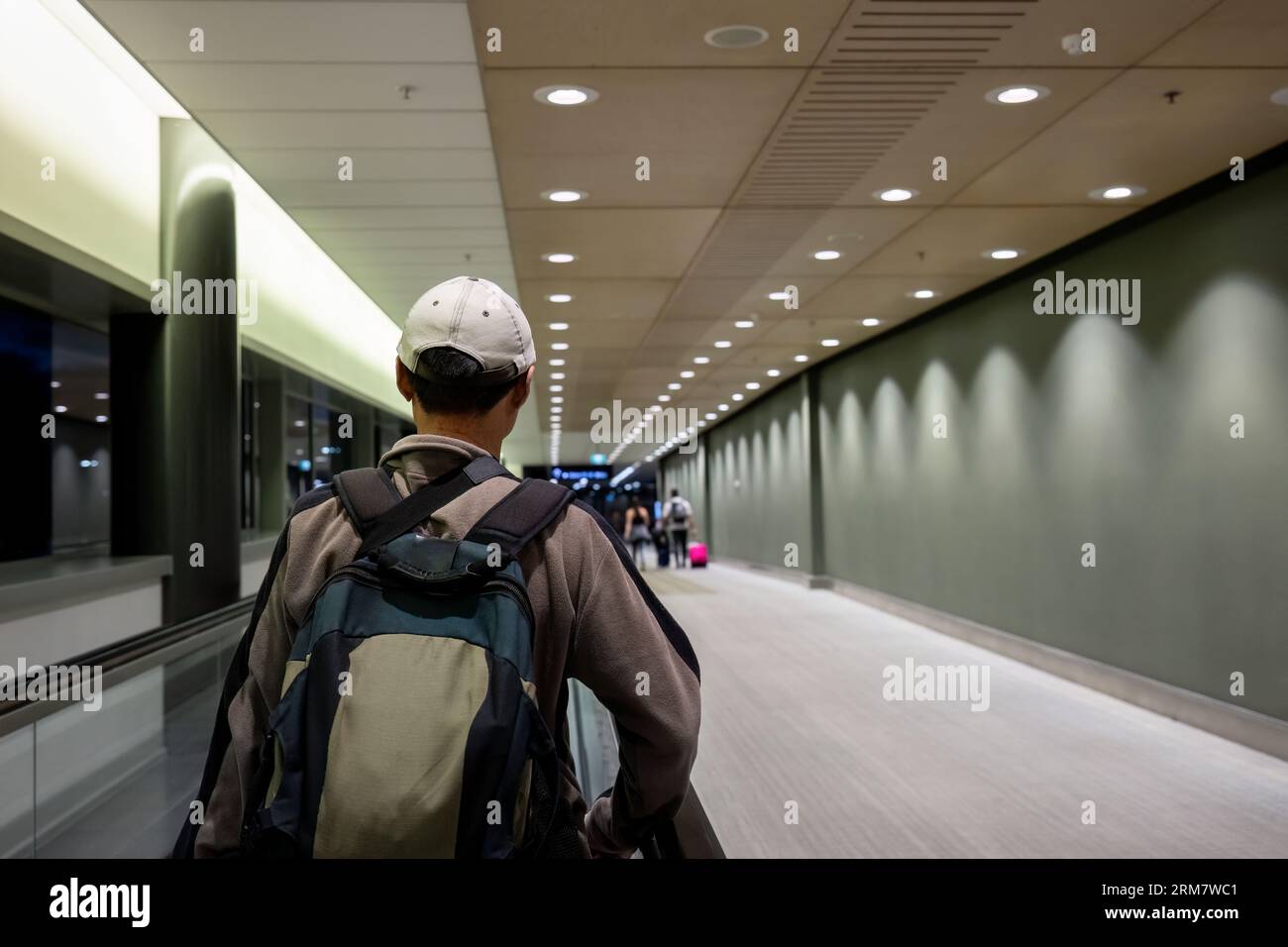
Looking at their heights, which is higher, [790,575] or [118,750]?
[118,750]

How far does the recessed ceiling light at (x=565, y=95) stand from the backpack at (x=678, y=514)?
1834 centimetres

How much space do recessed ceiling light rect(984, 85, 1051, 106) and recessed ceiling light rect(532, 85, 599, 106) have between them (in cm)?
209

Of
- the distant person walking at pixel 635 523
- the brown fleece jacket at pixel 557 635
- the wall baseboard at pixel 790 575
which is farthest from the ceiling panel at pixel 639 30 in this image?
the distant person walking at pixel 635 523

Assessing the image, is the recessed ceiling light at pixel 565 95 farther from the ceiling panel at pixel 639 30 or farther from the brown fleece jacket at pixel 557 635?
the brown fleece jacket at pixel 557 635

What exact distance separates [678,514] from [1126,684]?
15.8 m

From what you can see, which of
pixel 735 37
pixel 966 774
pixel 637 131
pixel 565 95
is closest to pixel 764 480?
pixel 966 774

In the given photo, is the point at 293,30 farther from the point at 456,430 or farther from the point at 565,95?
the point at 456,430

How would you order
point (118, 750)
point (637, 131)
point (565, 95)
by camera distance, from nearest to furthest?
point (118, 750), point (565, 95), point (637, 131)

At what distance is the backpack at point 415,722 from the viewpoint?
122cm

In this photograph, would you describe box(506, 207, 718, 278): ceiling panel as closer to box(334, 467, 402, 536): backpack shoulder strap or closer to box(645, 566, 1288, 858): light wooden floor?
box(645, 566, 1288, 858): light wooden floor

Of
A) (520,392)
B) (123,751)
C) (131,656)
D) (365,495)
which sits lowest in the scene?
(123,751)

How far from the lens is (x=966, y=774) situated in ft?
22.6

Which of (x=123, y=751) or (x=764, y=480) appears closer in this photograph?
(x=123, y=751)

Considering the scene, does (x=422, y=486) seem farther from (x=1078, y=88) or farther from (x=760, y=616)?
(x=760, y=616)
